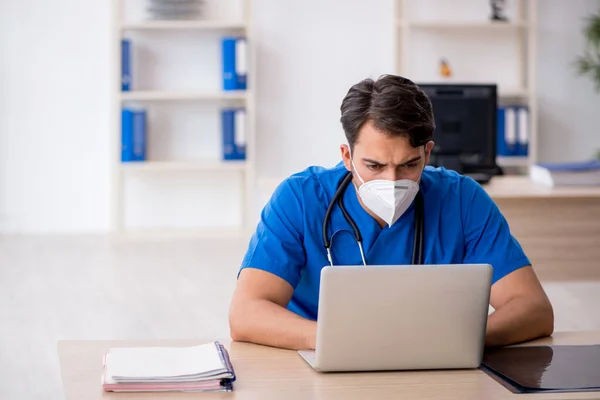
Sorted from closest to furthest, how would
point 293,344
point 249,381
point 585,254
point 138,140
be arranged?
1. point 249,381
2. point 293,344
3. point 585,254
4. point 138,140

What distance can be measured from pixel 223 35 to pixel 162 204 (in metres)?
1.25

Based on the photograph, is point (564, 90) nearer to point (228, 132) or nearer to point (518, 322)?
point (228, 132)

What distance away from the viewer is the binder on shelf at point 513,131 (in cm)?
640

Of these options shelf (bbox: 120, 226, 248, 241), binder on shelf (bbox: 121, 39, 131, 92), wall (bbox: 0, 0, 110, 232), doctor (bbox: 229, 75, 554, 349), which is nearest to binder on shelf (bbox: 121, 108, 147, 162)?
binder on shelf (bbox: 121, 39, 131, 92)

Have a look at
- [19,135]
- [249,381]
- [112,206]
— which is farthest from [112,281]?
[249,381]

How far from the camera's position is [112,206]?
645 centimetres

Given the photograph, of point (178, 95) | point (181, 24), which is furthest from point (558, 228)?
point (181, 24)

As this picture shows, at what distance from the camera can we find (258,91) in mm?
6727

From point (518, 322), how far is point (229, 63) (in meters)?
4.65

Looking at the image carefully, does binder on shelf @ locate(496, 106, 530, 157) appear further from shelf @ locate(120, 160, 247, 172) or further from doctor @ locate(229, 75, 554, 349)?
doctor @ locate(229, 75, 554, 349)

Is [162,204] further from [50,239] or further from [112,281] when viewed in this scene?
[112,281]

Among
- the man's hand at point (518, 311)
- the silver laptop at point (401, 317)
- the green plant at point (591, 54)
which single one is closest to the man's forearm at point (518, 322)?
the man's hand at point (518, 311)

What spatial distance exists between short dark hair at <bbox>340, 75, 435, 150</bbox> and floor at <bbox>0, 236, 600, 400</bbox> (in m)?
1.59

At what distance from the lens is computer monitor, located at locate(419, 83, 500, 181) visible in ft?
14.9
